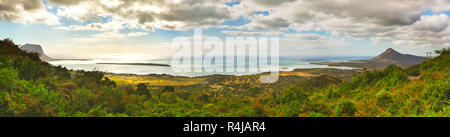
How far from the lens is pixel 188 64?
328 ft

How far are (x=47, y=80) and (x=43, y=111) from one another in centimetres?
206

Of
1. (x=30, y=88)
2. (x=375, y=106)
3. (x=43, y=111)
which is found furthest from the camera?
(x=375, y=106)

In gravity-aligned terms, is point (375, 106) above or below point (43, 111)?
below

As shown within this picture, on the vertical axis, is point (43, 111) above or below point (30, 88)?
below

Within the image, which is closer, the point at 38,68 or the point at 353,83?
the point at 38,68

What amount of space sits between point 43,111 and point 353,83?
2037cm
